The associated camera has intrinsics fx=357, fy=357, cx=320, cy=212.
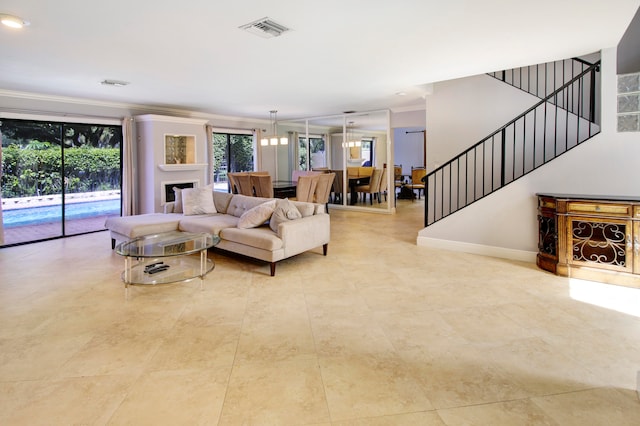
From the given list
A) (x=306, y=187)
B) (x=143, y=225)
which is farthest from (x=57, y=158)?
(x=306, y=187)

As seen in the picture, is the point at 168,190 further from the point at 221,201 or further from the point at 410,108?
the point at 410,108

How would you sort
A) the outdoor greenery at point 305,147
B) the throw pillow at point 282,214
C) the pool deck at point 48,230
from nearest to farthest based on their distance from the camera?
1. the throw pillow at point 282,214
2. the pool deck at point 48,230
3. the outdoor greenery at point 305,147

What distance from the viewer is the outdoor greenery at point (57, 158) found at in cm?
593

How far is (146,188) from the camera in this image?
7398mm

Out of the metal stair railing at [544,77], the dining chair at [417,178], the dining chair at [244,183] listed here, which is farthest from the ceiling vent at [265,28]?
the dining chair at [417,178]

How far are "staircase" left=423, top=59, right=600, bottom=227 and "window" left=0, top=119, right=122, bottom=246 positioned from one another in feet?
20.5

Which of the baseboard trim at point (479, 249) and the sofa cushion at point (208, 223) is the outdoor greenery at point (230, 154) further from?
the baseboard trim at point (479, 249)

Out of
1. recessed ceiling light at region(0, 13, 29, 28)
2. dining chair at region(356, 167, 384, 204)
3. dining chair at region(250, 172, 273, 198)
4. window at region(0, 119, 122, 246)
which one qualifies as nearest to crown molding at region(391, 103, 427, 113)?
dining chair at region(356, 167, 384, 204)

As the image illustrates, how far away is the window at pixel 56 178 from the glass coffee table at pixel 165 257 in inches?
123

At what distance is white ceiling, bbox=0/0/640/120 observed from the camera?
286 centimetres

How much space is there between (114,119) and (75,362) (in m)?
5.99

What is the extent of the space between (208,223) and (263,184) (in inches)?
104

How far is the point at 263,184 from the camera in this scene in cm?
752

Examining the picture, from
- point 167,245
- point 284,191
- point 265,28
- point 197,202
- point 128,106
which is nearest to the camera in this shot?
point 265,28
